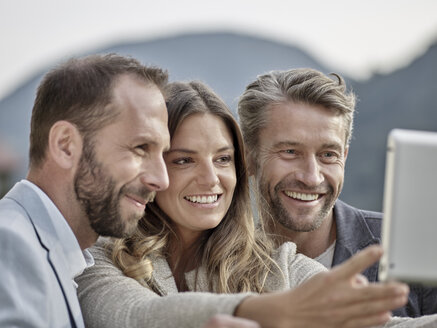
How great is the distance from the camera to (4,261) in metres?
2.29

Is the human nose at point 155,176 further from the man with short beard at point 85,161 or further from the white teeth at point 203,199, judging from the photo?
the white teeth at point 203,199

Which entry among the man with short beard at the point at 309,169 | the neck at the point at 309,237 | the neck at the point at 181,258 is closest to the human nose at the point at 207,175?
the neck at the point at 181,258

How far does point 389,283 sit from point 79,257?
1.31m

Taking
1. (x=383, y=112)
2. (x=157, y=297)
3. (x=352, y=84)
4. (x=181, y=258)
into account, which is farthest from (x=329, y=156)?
(x=383, y=112)

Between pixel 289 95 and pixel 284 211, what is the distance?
2.28 ft

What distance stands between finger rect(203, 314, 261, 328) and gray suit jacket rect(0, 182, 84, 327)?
0.65 m

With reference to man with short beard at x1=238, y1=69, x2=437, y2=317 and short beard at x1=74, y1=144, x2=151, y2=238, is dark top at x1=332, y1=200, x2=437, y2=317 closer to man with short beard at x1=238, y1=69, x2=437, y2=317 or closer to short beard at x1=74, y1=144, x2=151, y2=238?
man with short beard at x1=238, y1=69, x2=437, y2=317

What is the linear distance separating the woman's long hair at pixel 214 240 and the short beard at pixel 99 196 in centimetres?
34

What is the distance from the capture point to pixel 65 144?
9.01 feet

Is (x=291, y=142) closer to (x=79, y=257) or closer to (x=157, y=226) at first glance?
(x=157, y=226)

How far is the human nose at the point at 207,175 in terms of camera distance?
3.26m

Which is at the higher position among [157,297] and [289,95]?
[289,95]

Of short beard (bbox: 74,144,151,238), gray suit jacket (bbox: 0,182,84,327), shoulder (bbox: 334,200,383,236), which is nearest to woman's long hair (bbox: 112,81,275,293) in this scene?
short beard (bbox: 74,144,151,238)

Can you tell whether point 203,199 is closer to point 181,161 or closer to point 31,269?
point 181,161
